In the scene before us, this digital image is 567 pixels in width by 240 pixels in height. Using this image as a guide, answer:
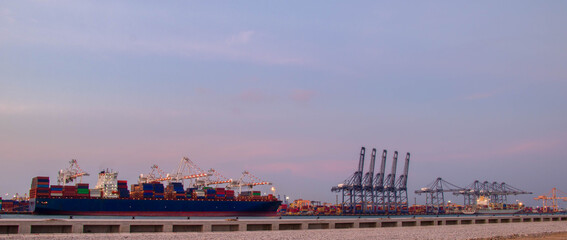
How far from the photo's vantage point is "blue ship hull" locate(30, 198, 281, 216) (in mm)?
89812

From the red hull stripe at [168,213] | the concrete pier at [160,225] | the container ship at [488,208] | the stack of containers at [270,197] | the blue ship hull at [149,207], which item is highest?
the concrete pier at [160,225]

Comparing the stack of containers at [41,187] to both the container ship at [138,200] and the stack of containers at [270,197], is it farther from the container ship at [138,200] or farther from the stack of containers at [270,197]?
the stack of containers at [270,197]

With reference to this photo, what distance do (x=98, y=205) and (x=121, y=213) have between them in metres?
4.54

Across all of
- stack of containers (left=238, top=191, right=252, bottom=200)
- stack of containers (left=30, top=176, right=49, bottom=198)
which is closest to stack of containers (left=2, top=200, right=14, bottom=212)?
stack of containers (left=30, top=176, right=49, bottom=198)

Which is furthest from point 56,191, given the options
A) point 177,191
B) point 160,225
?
point 160,225

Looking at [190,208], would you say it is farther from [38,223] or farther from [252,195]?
[38,223]

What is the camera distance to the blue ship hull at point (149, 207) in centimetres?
8981

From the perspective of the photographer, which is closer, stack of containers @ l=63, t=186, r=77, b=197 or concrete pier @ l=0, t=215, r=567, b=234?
concrete pier @ l=0, t=215, r=567, b=234

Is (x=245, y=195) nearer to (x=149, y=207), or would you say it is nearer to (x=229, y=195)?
(x=229, y=195)

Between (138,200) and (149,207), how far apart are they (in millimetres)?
2518

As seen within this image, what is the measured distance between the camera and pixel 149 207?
9850cm

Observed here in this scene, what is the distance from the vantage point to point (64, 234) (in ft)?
92.7

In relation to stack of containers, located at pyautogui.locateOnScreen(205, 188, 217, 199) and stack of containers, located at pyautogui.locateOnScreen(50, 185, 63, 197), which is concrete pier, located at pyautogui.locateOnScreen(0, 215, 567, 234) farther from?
stack of containers, located at pyautogui.locateOnScreen(205, 188, 217, 199)

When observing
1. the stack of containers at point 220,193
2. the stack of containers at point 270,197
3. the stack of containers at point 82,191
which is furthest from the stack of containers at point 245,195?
the stack of containers at point 82,191
